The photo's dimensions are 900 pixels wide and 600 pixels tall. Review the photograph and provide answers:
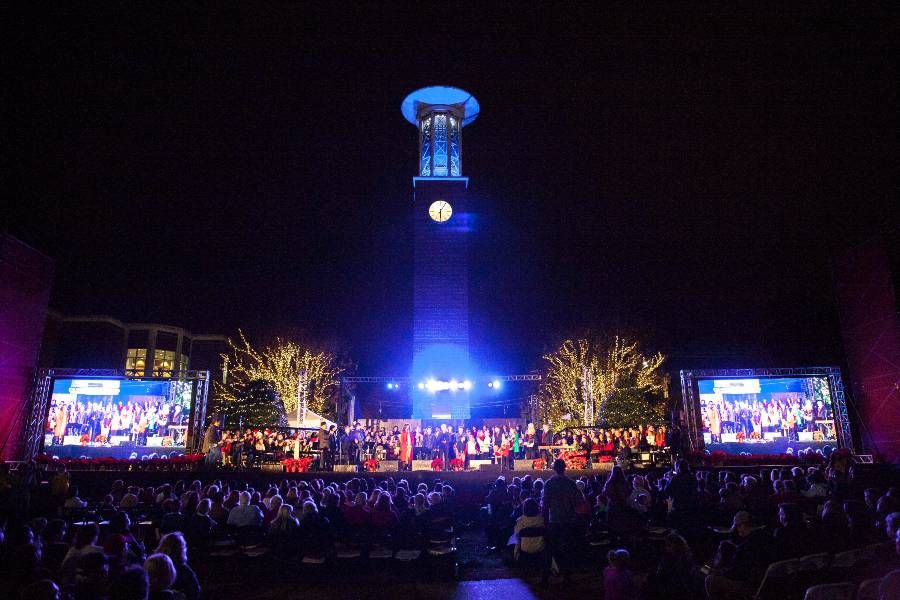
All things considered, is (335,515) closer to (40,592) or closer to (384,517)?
(384,517)

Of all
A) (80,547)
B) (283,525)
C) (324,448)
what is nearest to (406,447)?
(324,448)

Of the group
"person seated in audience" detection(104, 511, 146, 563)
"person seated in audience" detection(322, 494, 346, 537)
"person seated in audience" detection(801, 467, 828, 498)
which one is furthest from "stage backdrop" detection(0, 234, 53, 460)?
"person seated in audience" detection(801, 467, 828, 498)

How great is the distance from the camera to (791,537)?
20.3ft

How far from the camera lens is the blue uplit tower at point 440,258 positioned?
88.4 ft

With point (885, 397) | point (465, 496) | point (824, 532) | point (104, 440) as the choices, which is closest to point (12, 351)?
point (104, 440)

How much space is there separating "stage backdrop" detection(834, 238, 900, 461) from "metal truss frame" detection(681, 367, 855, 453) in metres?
0.59

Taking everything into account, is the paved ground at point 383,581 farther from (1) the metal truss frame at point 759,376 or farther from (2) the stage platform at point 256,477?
(1) the metal truss frame at point 759,376

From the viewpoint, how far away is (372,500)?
9.60 m

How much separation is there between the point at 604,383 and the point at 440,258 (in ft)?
37.3

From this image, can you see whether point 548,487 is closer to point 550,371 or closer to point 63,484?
point 63,484

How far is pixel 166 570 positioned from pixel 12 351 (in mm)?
17942

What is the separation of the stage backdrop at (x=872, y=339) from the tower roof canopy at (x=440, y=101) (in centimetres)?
1955

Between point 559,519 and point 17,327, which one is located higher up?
point 17,327

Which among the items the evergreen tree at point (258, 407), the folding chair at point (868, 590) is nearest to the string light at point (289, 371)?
the evergreen tree at point (258, 407)
